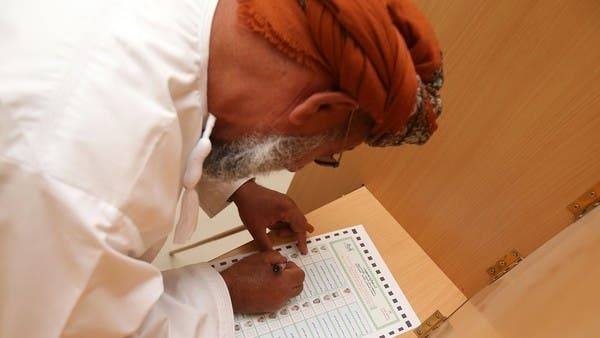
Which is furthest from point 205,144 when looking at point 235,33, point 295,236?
point 295,236

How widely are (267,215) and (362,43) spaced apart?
47 cm

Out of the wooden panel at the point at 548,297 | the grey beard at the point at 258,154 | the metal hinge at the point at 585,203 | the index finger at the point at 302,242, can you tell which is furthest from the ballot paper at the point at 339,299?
the metal hinge at the point at 585,203

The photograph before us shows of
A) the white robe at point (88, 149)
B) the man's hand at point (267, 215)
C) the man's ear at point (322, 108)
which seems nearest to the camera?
the white robe at point (88, 149)

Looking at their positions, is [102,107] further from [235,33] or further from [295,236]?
[295,236]

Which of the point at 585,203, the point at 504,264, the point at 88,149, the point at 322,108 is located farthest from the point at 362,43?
the point at 504,264

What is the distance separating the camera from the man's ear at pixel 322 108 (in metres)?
0.63

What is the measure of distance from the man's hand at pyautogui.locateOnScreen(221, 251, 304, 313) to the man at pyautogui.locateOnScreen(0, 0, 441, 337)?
63 millimetres

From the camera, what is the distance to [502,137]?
0.85 meters

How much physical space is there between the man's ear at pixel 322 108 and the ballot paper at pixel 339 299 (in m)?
0.37

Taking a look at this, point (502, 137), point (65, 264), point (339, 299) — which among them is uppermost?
point (502, 137)

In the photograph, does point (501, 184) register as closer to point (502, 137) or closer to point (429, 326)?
point (502, 137)

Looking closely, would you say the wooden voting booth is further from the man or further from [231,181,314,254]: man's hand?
the man

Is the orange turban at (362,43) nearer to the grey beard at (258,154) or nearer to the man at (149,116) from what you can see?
the man at (149,116)

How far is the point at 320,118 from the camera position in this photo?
68cm
